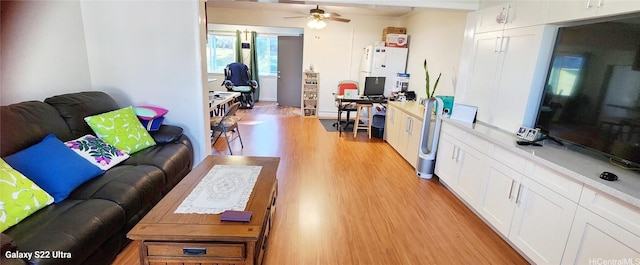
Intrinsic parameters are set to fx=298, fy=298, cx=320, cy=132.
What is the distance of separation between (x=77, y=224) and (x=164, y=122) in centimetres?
182

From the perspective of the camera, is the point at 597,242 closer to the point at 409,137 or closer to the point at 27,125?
the point at 409,137

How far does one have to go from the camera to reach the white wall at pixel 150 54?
114 inches

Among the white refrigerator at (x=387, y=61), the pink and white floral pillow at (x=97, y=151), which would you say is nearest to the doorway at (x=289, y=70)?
the white refrigerator at (x=387, y=61)

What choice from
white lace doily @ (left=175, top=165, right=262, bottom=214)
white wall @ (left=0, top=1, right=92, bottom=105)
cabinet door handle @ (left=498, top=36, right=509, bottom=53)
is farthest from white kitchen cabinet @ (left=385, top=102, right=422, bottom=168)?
white wall @ (left=0, top=1, right=92, bottom=105)

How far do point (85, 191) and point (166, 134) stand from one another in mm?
1042

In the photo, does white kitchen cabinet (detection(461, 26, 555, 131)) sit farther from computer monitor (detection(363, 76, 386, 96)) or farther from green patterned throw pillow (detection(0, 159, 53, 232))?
green patterned throw pillow (detection(0, 159, 53, 232))

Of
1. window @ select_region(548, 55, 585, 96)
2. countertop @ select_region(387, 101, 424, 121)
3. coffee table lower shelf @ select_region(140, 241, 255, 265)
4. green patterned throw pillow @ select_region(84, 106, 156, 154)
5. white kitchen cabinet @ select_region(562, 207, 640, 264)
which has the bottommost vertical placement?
coffee table lower shelf @ select_region(140, 241, 255, 265)

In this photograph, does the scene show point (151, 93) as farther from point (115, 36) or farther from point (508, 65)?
point (508, 65)

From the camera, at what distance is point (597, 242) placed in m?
1.54

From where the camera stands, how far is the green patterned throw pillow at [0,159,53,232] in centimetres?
144

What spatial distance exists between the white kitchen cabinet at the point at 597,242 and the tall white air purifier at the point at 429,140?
5.72 feet

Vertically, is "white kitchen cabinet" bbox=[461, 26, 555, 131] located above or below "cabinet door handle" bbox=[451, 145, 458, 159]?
above

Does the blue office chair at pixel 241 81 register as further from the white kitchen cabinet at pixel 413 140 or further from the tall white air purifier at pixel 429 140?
the tall white air purifier at pixel 429 140

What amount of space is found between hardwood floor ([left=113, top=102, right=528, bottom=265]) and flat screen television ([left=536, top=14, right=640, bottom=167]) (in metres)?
0.93
